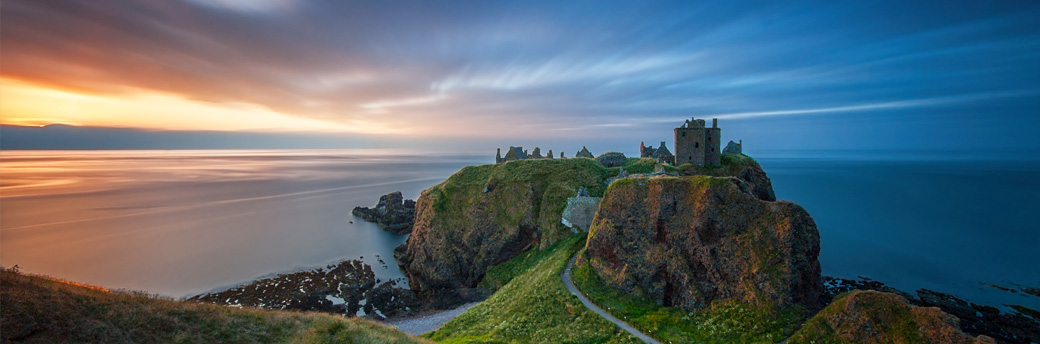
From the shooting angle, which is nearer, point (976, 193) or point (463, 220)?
point (463, 220)

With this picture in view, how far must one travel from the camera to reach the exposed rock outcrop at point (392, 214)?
63750mm

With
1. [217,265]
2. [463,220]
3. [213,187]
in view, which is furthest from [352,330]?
[213,187]

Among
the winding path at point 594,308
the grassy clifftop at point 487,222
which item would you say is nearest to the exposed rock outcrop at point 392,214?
the grassy clifftop at point 487,222

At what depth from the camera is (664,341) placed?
21.6m

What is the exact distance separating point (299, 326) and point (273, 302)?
25613 millimetres

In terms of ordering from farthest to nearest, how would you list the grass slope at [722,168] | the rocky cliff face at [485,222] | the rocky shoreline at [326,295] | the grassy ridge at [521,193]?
the grassy ridge at [521,193]
the rocky cliff face at [485,222]
the grass slope at [722,168]
the rocky shoreline at [326,295]

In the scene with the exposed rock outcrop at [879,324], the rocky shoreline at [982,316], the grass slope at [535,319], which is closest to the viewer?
the exposed rock outcrop at [879,324]

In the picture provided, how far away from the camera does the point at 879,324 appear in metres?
18.2

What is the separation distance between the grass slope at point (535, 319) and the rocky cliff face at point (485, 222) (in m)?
8.10

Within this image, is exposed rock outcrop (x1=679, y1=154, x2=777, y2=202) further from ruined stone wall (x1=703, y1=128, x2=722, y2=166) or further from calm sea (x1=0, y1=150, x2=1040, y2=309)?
calm sea (x1=0, y1=150, x2=1040, y2=309)

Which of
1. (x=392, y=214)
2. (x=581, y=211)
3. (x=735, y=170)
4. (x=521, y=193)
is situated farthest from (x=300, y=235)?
(x=735, y=170)

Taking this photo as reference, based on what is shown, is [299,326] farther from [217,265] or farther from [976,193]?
[976,193]

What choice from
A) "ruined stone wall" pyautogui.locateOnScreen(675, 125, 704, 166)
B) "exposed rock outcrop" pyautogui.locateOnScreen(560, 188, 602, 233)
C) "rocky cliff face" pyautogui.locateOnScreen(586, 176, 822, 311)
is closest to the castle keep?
"ruined stone wall" pyautogui.locateOnScreen(675, 125, 704, 166)

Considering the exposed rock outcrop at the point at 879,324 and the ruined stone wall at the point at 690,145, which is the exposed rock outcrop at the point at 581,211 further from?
the exposed rock outcrop at the point at 879,324
